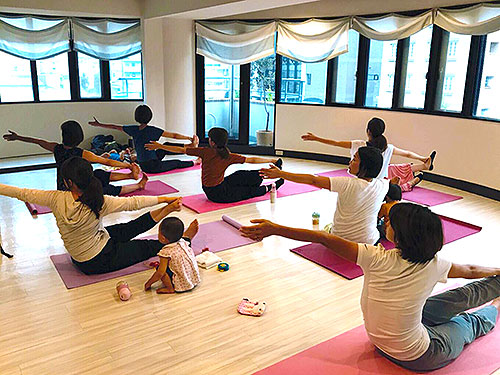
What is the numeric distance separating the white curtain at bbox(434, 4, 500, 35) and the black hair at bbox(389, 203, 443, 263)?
3.83 meters

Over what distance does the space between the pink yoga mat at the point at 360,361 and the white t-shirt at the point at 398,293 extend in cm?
19

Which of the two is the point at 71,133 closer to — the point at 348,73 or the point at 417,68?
the point at 348,73

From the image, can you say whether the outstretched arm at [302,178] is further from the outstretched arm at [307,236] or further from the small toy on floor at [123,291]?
the small toy on floor at [123,291]

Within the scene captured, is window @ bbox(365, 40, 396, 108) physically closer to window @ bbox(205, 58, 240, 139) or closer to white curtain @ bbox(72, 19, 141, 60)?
window @ bbox(205, 58, 240, 139)

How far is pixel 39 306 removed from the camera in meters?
2.70

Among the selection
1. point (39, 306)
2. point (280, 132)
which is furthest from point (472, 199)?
point (39, 306)

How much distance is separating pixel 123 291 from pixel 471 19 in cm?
452

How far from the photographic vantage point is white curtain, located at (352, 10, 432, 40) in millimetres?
5409

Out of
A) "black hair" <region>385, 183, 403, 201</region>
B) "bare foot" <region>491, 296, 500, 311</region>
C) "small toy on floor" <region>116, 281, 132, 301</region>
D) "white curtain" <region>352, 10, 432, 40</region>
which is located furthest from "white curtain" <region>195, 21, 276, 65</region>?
"bare foot" <region>491, 296, 500, 311</region>

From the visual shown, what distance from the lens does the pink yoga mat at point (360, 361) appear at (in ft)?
6.97

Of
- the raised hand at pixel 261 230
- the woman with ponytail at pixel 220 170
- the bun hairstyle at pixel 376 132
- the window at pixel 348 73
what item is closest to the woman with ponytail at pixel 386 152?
the bun hairstyle at pixel 376 132

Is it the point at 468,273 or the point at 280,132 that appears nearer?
the point at 468,273

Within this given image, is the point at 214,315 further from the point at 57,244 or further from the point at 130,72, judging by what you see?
the point at 130,72

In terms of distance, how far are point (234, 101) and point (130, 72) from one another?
6.06ft
